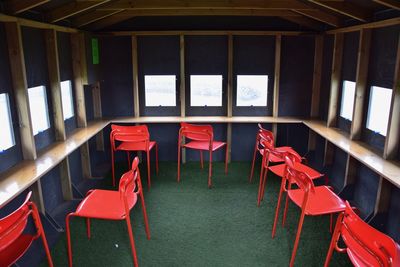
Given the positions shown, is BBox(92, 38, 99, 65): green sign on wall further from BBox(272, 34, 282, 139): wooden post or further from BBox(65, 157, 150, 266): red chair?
BBox(272, 34, 282, 139): wooden post

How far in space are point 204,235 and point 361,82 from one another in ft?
7.34

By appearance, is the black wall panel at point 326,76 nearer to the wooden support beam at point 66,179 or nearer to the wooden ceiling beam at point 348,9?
the wooden ceiling beam at point 348,9

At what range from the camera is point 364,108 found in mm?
3643

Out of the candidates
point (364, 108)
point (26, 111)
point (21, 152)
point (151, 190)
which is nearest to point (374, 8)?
point (364, 108)

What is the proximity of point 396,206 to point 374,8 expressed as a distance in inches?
74.8

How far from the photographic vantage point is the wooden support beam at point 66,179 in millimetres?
3736

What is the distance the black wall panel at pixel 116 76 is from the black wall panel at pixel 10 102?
6.81ft

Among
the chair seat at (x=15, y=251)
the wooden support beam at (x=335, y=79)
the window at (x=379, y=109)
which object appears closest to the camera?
the chair seat at (x=15, y=251)

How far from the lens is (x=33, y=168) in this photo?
114 inches

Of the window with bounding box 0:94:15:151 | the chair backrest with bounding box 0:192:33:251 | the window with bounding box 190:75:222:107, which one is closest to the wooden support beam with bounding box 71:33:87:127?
the window with bounding box 0:94:15:151

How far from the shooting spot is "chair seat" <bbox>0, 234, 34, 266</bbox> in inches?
80.1

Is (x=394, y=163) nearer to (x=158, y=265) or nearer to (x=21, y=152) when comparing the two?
(x=158, y=265)

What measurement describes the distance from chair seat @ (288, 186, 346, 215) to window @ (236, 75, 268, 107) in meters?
2.35

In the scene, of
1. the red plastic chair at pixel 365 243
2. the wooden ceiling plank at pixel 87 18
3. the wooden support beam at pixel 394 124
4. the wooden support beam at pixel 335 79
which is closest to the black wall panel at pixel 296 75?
the wooden support beam at pixel 335 79
